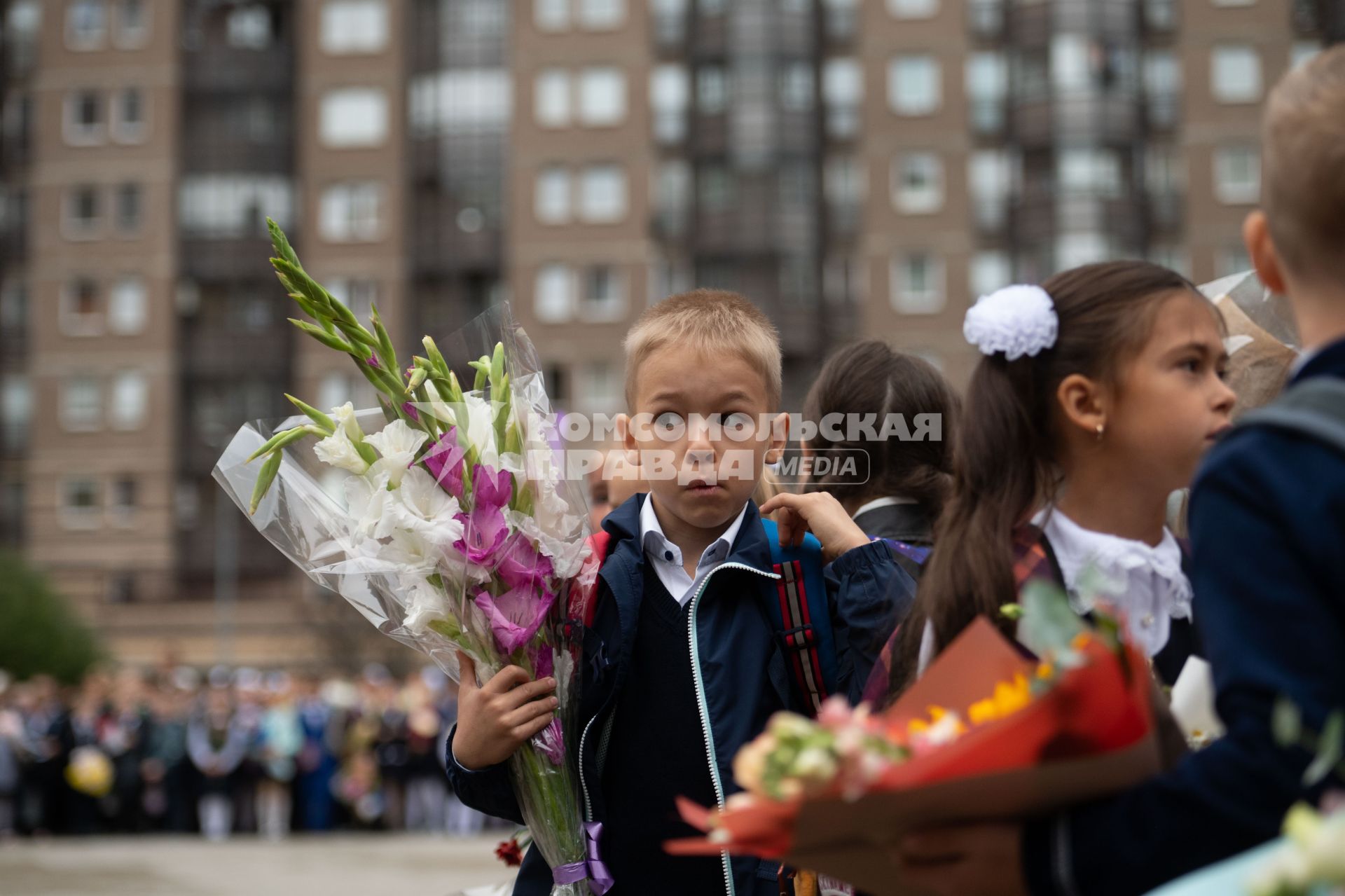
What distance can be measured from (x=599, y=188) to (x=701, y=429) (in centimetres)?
3977

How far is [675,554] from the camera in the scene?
10.7 ft

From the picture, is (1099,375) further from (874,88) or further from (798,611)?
(874,88)

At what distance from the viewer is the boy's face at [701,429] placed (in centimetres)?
314

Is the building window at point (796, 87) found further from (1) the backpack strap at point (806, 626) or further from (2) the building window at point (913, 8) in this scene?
(1) the backpack strap at point (806, 626)

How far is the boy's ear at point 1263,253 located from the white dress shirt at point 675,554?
4.79 feet

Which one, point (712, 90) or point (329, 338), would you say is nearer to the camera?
point (329, 338)

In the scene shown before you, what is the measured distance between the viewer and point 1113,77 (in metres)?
41.1

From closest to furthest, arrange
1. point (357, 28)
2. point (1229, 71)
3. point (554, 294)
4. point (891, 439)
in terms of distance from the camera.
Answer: point (891, 439) < point (1229, 71) < point (554, 294) < point (357, 28)

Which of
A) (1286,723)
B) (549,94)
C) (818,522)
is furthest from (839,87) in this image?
(1286,723)

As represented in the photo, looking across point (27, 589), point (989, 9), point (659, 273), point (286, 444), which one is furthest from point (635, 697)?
point (989, 9)

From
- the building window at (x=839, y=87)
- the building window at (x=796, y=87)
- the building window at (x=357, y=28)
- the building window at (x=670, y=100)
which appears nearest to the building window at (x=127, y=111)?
the building window at (x=357, y=28)

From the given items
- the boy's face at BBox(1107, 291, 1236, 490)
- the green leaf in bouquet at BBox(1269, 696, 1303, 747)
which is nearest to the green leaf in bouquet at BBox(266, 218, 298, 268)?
the boy's face at BBox(1107, 291, 1236, 490)

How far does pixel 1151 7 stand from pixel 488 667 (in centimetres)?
4284

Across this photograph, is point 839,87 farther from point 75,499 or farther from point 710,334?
point 710,334
